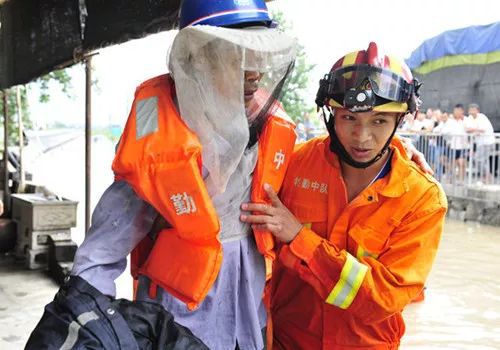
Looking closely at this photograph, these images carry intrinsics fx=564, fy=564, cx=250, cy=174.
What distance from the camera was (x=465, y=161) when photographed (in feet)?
36.0

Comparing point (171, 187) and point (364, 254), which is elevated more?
point (171, 187)

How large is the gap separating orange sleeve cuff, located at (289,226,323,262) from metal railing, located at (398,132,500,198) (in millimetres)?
9338

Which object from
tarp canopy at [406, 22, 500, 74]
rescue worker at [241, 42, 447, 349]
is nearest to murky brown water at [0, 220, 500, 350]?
rescue worker at [241, 42, 447, 349]

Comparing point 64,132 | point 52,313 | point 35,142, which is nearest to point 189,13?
point 52,313

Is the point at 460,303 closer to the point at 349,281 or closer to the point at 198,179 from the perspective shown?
the point at 349,281

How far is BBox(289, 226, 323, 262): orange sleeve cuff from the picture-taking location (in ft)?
5.91

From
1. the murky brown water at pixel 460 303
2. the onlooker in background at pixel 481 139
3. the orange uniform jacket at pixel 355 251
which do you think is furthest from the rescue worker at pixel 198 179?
the onlooker in background at pixel 481 139

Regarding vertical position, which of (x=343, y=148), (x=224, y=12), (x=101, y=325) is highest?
(x=224, y=12)

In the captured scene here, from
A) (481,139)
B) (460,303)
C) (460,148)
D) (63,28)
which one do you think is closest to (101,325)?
(63,28)

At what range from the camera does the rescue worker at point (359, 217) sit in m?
1.74

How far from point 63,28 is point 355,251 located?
150 inches

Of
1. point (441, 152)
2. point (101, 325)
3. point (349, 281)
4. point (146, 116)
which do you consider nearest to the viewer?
point (101, 325)

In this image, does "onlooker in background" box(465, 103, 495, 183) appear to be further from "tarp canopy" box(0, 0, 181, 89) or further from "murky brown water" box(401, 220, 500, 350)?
"tarp canopy" box(0, 0, 181, 89)

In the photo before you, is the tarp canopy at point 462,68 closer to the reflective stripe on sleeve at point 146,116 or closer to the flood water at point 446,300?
the flood water at point 446,300
